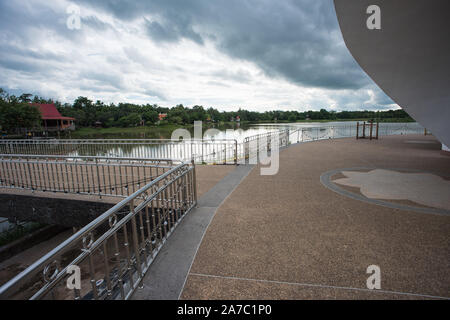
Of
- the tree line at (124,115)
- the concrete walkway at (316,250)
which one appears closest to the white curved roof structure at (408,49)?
the concrete walkway at (316,250)

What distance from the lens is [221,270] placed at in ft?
9.87

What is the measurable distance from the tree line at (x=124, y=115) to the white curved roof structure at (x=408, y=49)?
40.3 meters

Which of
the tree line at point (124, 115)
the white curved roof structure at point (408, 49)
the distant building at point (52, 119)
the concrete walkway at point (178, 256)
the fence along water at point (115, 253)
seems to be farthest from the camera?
the distant building at point (52, 119)

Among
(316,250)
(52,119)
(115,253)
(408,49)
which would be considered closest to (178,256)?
(115,253)

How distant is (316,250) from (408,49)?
3992 millimetres

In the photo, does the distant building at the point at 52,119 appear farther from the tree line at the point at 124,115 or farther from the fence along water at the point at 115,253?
the fence along water at the point at 115,253

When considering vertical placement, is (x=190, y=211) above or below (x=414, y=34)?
below

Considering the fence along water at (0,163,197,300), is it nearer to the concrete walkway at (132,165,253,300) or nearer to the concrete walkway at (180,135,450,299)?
the concrete walkway at (132,165,253,300)

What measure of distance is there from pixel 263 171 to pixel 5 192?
26.0 ft

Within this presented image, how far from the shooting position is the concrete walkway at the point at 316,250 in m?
2.66

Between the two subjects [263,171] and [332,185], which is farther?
[263,171]

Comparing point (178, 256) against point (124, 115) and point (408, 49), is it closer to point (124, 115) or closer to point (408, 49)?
point (408, 49)
